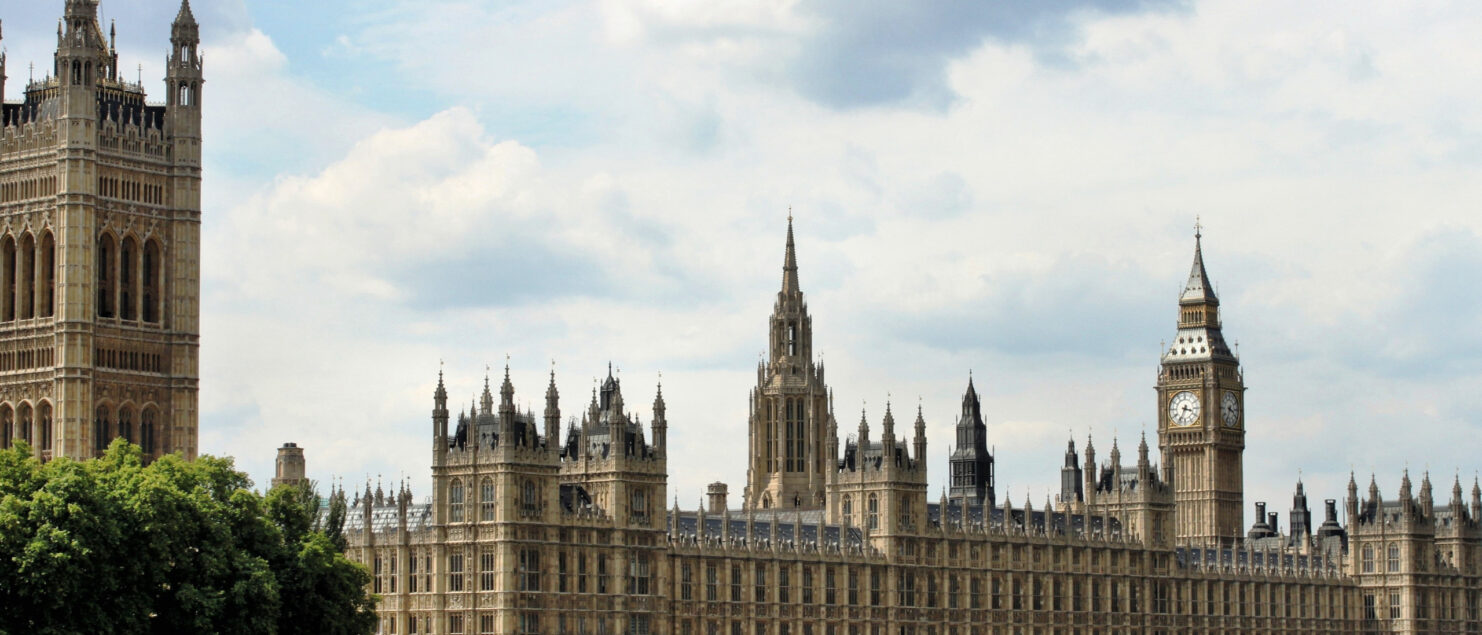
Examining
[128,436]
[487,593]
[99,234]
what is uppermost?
[99,234]

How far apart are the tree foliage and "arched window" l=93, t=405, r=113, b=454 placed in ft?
155

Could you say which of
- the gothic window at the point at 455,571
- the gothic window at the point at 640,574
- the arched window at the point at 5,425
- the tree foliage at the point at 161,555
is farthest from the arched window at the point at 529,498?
the arched window at the point at 5,425

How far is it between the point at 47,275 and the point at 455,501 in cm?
4453

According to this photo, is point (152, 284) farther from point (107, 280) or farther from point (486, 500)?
point (486, 500)

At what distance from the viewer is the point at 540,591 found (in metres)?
140

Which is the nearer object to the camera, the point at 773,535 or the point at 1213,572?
the point at 773,535

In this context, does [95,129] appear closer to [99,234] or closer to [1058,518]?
[99,234]

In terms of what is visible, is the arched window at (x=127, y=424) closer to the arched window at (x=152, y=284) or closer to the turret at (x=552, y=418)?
the arched window at (x=152, y=284)

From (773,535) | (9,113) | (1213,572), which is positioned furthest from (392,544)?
(1213,572)

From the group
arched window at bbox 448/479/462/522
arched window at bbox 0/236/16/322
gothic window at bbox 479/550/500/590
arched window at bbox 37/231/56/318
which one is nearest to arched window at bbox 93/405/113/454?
arched window at bbox 37/231/56/318

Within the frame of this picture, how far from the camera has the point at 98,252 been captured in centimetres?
17075

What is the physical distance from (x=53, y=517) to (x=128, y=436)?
66.8 metres

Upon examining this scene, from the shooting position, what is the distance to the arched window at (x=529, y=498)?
139 metres

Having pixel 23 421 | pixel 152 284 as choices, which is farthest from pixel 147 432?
pixel 152 284
